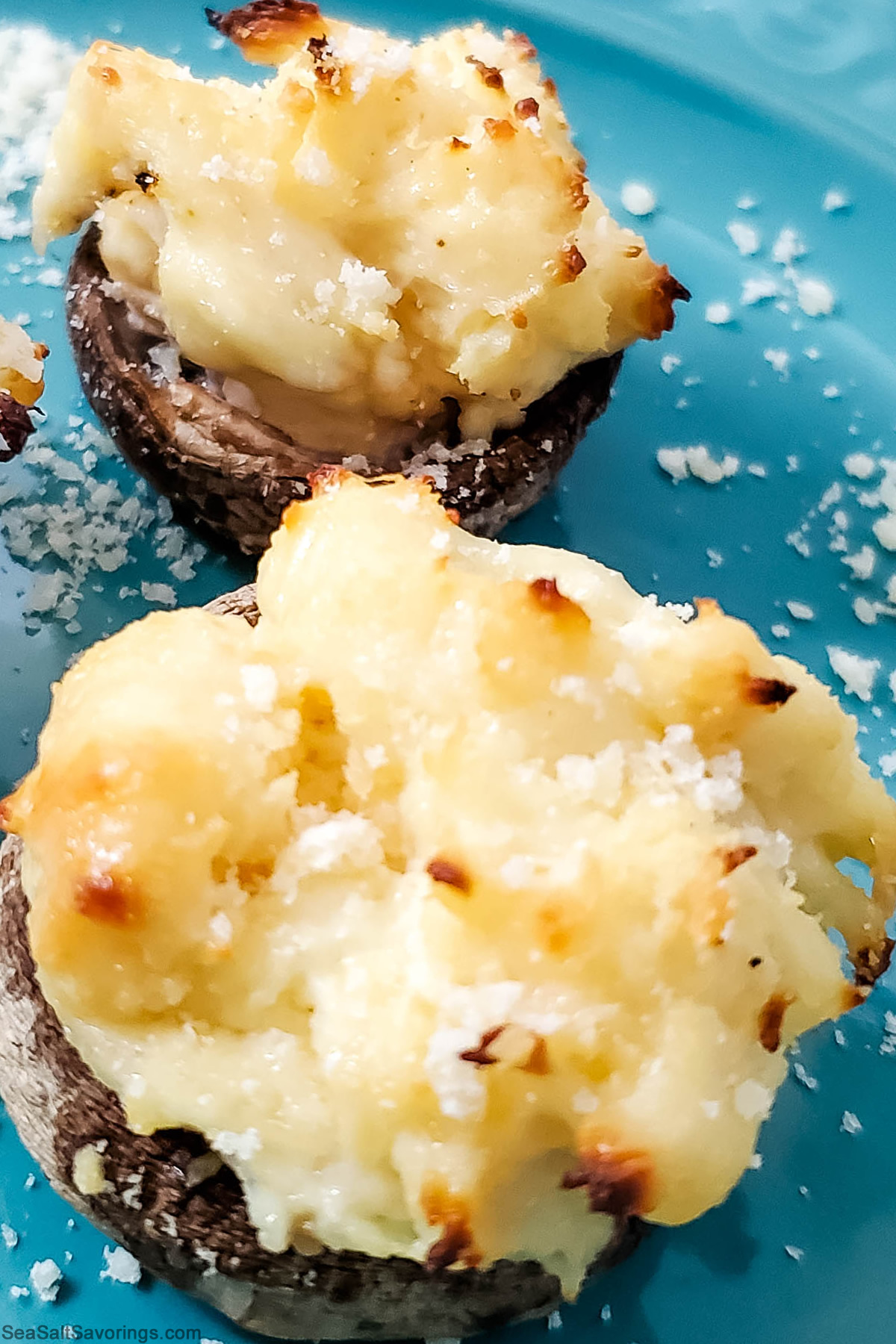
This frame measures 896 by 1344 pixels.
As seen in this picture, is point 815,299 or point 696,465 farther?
point 815,299

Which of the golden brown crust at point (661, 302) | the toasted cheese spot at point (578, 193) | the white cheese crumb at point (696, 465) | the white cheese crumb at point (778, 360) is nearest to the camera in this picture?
the toasted cheese spot at point (578, 193)

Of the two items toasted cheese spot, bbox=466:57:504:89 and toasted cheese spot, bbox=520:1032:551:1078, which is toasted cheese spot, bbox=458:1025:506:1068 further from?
toasted cheese spot, bbox=466:57:504:89

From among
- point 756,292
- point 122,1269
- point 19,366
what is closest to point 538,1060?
point 122,1269

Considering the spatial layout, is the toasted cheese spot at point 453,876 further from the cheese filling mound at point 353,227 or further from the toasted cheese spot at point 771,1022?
the cheese filling mound at point 353,227

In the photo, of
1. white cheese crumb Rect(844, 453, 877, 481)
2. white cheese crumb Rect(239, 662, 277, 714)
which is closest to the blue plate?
white cheese crumb Rect(844, 453, 877, 481)

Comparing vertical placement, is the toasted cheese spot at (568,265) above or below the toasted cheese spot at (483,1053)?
above

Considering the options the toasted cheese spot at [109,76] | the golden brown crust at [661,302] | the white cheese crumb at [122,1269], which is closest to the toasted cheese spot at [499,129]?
the golden brown crust at [661,302]

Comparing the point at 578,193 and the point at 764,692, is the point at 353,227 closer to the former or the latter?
the point at 578,193
